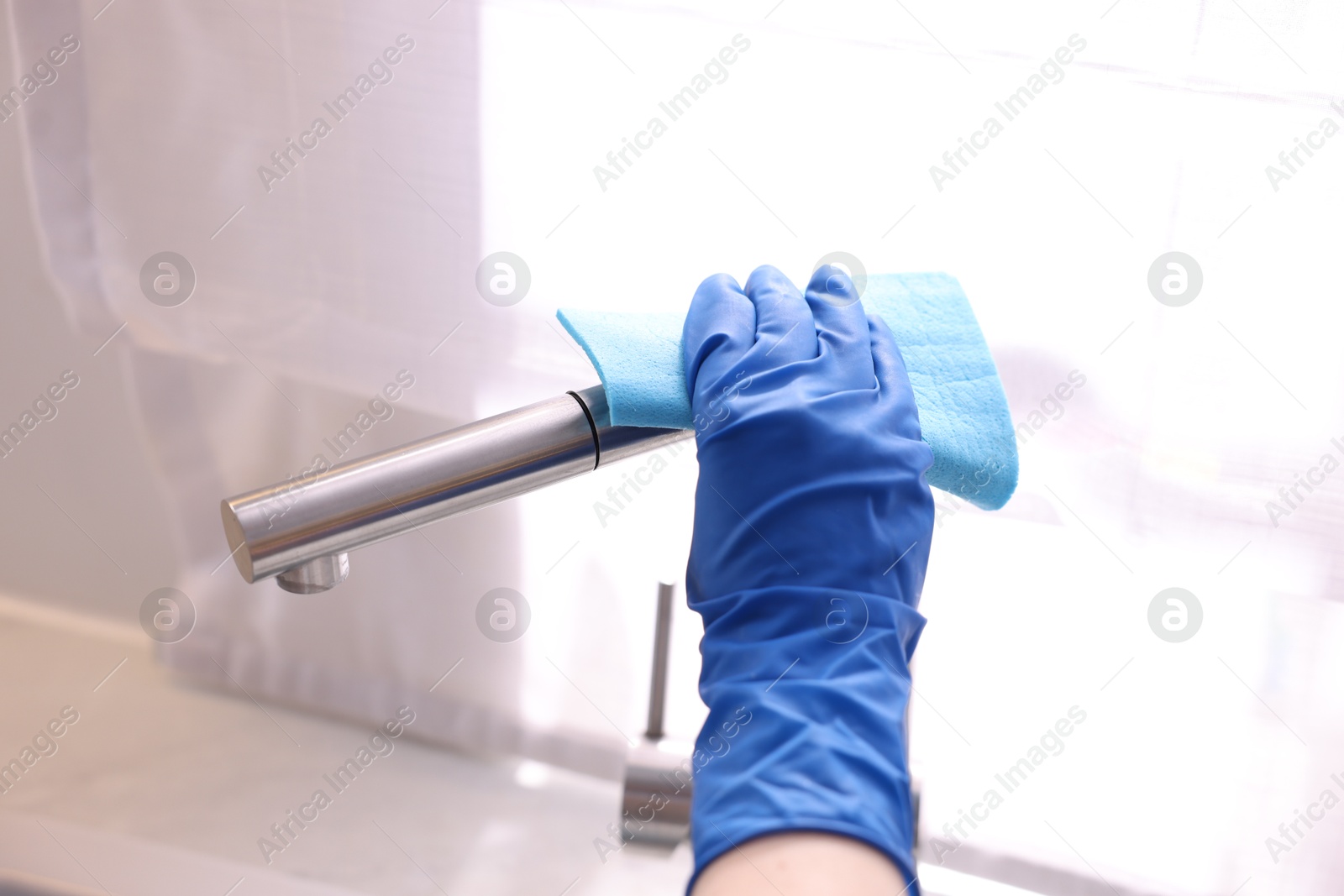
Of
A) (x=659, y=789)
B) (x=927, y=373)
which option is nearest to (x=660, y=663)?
(x=659, y=789)

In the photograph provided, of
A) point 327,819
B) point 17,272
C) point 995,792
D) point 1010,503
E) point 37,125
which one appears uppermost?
point 1010,503

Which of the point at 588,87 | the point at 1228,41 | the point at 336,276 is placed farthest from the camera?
the point at 336,276

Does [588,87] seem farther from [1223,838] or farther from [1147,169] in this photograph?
[1223,838]

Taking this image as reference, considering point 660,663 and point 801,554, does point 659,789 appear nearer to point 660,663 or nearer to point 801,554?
point 660,663

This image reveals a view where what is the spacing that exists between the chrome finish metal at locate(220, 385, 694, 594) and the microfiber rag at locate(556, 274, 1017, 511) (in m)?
0.02

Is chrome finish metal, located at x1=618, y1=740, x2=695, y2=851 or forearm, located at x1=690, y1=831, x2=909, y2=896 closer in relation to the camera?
forearm, located at x1=690, y1=831, x2=909, y2=896

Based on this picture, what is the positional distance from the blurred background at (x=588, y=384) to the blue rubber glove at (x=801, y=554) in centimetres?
22

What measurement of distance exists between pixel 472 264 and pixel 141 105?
302 millimetres

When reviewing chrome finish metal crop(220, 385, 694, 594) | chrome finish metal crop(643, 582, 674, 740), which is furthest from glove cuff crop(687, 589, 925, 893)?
chrome finish metal crop(643, 582, 674, 740)

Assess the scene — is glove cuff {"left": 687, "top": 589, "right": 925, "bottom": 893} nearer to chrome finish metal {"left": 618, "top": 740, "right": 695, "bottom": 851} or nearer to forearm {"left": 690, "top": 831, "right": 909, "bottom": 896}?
forearm {"left": 690, "top": 831, "right": 909, "bottom": 896}

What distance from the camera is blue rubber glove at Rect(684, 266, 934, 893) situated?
43 centimetres

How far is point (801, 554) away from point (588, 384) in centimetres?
32

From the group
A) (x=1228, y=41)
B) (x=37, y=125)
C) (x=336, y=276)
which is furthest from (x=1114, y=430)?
(x=37, y=125)

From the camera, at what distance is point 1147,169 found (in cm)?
58
